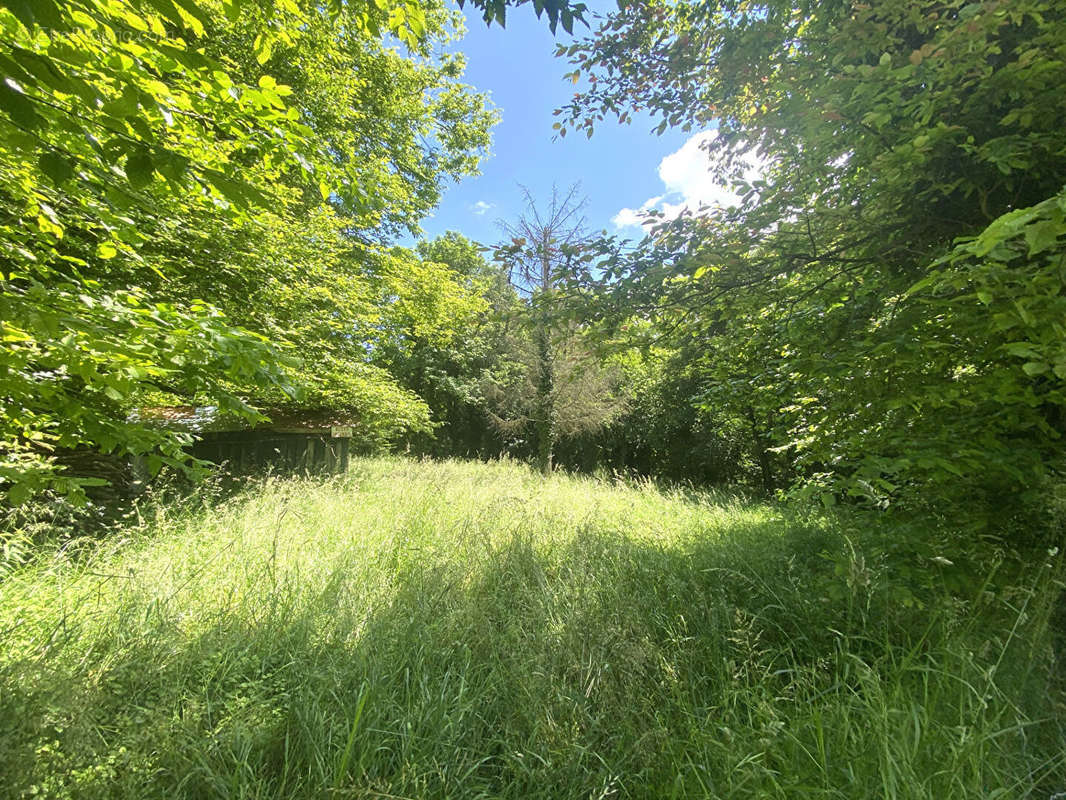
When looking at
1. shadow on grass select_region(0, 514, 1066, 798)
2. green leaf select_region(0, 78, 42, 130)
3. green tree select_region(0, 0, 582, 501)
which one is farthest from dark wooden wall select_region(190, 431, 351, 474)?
green leaf select_region(0, 78, 42, 130)

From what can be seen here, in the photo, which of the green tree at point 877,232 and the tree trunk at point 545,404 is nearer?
the green tree at point 877,232

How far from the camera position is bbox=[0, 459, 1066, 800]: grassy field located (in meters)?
1.54

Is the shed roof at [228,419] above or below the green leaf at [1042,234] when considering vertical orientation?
below

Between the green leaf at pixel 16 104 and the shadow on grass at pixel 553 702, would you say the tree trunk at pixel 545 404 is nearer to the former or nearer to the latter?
the shadow on grass at pixel 553 702

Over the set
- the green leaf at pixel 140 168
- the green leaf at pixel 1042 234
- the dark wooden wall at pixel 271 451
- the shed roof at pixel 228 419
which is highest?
the green leaf at pixel 140 168

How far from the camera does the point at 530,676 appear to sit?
6.92ft

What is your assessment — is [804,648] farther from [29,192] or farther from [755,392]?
[29,192]

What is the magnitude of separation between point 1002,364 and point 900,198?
51.2 inches

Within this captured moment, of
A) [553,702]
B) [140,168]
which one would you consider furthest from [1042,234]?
[140,168]

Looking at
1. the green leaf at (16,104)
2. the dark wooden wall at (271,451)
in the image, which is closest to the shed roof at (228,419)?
the dark wooden wall at (271,451)

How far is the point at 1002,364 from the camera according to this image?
2711mm

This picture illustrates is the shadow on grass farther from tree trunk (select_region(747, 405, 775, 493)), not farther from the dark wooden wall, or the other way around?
tree trunk (select_region(747, 405, 775, 493))

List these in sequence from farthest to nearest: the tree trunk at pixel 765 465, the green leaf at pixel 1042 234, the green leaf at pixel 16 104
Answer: the tree trunk at pixel 765 465, the green leaf at pixel 1042 234, the green leaf at pixel 16 104

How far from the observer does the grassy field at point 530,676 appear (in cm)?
154
